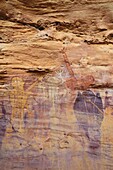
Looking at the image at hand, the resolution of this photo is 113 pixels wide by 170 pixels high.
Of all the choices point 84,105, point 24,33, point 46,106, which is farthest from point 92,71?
point 24,33

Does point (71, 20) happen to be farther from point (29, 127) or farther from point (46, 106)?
point (29, 127)

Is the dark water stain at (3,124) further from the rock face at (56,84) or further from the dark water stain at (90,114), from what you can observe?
the dark water stain at (90,114)

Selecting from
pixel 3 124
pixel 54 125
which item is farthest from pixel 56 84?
pixel 3 124

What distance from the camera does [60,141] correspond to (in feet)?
11.2

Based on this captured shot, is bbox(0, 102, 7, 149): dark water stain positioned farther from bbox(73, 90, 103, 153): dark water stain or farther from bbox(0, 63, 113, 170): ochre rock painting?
bbox(73, 90, 103, 153): dark water stain

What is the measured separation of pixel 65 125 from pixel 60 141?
0.18 metres

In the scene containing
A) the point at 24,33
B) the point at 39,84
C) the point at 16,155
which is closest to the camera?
the point at 16,155

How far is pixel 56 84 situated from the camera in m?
3.61

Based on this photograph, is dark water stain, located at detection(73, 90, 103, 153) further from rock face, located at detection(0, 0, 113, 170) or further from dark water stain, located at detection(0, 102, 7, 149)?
dark water stain, located at detection(0, 102, 7, 149)

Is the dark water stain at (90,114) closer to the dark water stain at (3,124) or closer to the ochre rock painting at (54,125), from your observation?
A: the ochre rock painting at (54,125)

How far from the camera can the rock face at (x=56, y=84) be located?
3391 mm

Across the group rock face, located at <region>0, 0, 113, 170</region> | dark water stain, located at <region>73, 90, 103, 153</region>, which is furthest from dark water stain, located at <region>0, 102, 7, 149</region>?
dark water stain, located at <region>73, 90, 103, 153</region>

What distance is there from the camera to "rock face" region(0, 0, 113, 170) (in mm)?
3391

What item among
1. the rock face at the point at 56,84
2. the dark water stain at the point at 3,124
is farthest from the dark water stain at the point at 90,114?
the dark water stain at the point at 3,124
